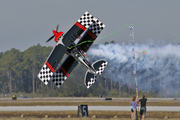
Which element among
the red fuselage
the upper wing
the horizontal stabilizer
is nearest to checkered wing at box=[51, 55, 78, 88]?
the upper wing

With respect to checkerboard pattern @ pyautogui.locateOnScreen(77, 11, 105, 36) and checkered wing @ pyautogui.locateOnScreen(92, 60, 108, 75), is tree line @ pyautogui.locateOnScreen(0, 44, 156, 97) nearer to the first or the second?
checkered wing @ pyautogui.locateOnScreen(92, 60, 108, 75)

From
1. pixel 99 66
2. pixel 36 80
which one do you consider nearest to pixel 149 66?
pixel 99 66

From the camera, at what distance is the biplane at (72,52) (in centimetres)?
2952

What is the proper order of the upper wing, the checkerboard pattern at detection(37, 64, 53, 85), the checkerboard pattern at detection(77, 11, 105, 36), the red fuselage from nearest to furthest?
the checkerboard pattern at detection(37, 64, 53, 85) < the upper wing < the checkerboard pattern at detection(77, 11, 105, 36) < the red fuselage

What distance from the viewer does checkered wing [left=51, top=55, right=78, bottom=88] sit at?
3066 centimetres

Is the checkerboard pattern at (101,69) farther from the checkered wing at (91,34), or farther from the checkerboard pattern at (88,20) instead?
the checkerboard pattern at (88,20)

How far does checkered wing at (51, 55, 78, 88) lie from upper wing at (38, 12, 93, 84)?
131cm

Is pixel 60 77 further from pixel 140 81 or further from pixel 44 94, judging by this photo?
pixel 44 94

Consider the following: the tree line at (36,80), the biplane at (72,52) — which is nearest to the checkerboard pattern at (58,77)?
the biplane at (72,52)

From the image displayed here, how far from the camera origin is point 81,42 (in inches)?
1249

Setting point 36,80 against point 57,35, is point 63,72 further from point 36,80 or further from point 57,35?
point 36,80

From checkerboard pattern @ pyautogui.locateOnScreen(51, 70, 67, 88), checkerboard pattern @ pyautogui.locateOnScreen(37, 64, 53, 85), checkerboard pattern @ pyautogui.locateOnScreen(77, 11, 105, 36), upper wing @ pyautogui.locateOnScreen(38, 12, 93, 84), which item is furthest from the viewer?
checkerboard pattern @ pyautogui.locateOnScreen(51, 70, 67, 88)

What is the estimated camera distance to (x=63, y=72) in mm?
31062

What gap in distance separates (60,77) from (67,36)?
14.3ft
